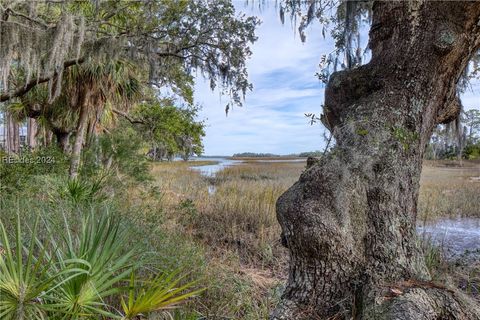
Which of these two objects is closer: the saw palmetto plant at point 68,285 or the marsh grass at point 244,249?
the saw palmetto plant at point 68,285

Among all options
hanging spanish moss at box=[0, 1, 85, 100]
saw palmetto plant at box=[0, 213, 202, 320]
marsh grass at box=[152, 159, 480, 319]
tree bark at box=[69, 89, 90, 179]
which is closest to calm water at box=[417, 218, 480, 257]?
marsh grass at box=[152, 159, 480, 319]

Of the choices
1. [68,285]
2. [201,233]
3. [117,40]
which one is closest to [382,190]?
[68,285]

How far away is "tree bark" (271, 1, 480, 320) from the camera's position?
214cm

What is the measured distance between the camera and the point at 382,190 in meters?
2.38

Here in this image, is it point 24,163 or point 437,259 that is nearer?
point 437,259

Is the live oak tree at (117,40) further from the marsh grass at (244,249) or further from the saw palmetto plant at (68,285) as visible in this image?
the saw palmetto plant at (68,285)

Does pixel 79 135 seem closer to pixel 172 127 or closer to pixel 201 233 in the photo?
pixel 172 127

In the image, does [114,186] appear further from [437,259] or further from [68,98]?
[437,259]

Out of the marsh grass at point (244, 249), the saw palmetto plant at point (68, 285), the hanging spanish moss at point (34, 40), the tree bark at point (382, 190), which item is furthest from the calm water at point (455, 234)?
the hanging spanish moss at point (34, 40)

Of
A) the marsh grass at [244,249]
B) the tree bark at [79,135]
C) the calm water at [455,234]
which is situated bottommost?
the calm water at [455,234]

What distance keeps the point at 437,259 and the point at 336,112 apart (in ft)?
10.4

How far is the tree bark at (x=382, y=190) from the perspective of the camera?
214 centimetres

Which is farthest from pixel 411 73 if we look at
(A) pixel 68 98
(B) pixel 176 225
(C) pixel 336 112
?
(A) pixel 68 98

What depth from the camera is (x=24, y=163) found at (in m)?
6.95
